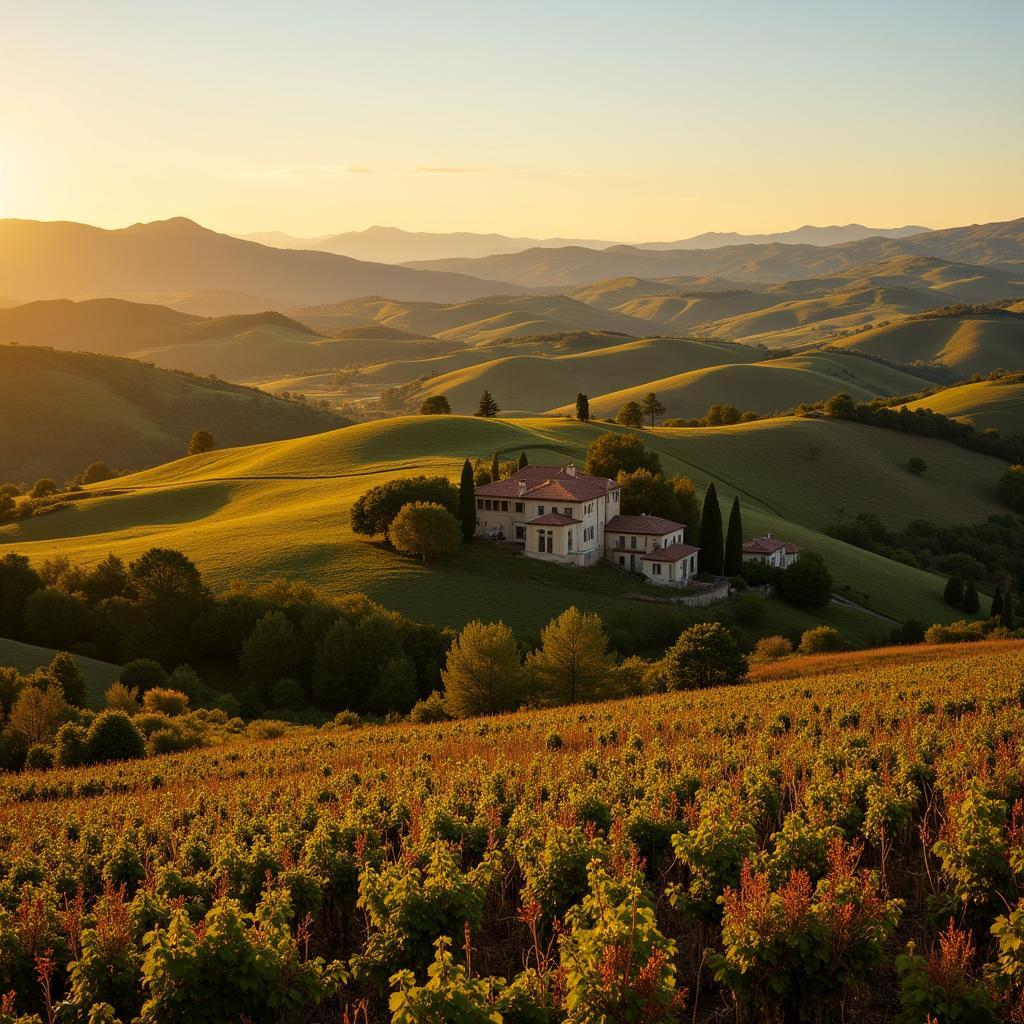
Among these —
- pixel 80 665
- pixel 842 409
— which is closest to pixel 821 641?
pixel 80 665

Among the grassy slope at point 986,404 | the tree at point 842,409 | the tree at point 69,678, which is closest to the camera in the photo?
the tree at point 69,678

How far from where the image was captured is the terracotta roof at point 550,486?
8662 centimetres

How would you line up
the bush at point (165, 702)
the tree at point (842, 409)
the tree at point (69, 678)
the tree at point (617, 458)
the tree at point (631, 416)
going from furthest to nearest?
the tree at point (842, 409), the tree at point (631, 416), the tree at point (617, 458), the tree at point (69, 678), the bush at point (165, 702)

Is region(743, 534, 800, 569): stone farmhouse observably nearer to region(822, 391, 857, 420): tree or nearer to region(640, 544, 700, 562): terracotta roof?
region(640, 544, 700, 562): terracotta roof

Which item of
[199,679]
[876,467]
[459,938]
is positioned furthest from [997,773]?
[876,467]

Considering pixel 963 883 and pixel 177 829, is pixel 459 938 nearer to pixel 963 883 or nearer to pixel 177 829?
pixel 963 883

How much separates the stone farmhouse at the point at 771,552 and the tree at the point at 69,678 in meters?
58.2

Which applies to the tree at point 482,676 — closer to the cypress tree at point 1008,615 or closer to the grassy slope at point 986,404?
the cypress tree at point 1008,615

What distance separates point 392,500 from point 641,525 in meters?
22.2

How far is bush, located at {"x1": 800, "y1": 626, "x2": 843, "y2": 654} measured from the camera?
70.2m

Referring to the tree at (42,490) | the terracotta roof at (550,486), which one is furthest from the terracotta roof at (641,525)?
the tree at (42,490)

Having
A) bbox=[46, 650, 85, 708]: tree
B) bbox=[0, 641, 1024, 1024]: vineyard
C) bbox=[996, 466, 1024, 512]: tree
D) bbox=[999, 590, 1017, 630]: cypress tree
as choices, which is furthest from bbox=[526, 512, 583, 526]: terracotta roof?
bbox=[996, 466, 1024, 512]: tree

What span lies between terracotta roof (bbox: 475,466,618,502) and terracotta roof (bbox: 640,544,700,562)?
6893mm

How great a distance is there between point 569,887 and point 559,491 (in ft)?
227
